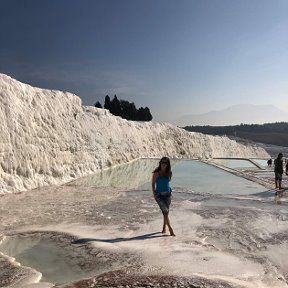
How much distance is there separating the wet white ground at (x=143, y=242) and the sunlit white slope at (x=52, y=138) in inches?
128

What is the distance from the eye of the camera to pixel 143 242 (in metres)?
6.83

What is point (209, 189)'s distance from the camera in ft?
47.8

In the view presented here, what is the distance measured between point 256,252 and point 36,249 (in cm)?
387

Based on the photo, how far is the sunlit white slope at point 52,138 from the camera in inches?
572

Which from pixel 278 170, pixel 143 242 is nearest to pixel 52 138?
pixel 278 170

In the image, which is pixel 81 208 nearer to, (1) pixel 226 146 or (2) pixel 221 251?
(2) pixel 221 251

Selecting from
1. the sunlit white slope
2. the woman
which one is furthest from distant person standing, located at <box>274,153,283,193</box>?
the sunlit white slope

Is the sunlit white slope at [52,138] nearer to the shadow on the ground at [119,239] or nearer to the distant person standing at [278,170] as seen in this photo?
the shadow on the ground at [119,239]

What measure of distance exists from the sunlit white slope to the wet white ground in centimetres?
326

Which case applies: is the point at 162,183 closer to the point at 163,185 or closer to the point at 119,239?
the point at 163,185

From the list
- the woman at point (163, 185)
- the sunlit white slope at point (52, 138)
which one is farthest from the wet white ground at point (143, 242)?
the sunlit white slope at point (52, 138)

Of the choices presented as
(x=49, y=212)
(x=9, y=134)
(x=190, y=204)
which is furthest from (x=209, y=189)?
(x=9, y=134)

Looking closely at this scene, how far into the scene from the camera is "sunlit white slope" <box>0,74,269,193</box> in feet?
47.6

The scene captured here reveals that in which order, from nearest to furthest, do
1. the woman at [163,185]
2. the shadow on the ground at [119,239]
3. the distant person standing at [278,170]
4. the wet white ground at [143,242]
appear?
1. the wet white ground at [143,242]
2. the shadow on the ground at [119,239]
3. the woman at [163,185]
4. the distant person standing at [278,170]
